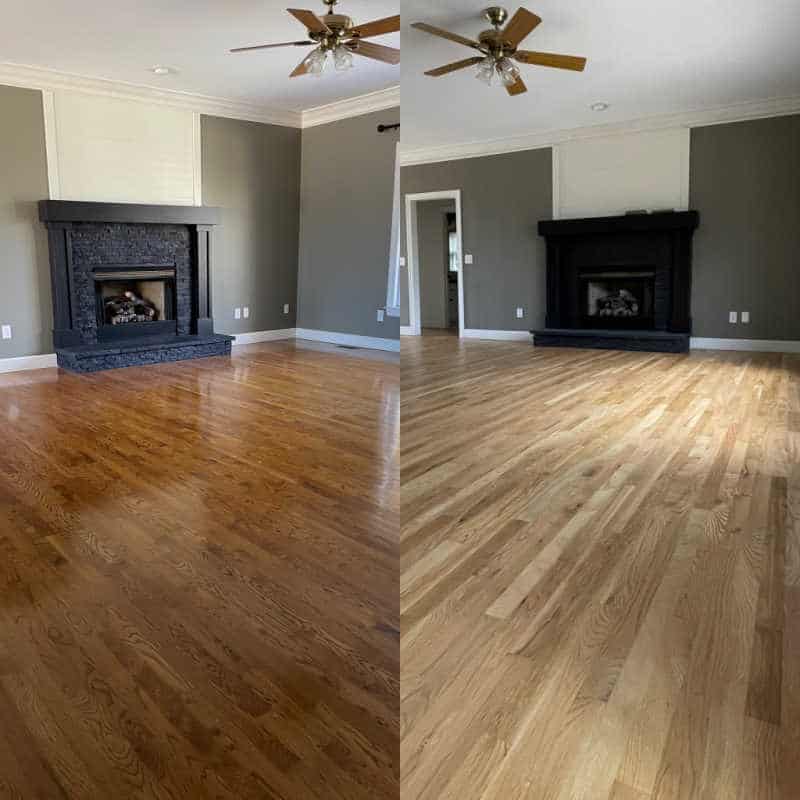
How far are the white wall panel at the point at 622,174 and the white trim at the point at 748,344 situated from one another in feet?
4.07

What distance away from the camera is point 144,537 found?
2.20m

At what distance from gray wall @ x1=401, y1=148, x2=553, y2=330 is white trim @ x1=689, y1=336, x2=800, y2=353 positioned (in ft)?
5.32

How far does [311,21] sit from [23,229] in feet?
9.80

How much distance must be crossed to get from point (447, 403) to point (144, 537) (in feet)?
7.42

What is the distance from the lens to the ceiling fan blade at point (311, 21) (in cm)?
347

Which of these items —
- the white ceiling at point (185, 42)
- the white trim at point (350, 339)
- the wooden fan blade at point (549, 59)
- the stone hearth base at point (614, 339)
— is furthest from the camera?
the white trim at point (350, 339)

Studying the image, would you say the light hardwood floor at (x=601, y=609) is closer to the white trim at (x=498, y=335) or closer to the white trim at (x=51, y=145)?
the white trim at (x=51, y=145)

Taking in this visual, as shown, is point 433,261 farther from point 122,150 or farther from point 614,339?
point 122,150

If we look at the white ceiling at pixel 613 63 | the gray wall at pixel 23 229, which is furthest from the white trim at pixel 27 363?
the white ceiling at pixel 613 63

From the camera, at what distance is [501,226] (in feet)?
25.1

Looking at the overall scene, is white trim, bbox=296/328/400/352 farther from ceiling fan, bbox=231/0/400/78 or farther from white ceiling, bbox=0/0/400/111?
ceiling fan, bbox=231/0/400/78

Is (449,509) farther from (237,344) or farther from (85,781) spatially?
(237,344)

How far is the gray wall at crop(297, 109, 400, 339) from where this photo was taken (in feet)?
20.4

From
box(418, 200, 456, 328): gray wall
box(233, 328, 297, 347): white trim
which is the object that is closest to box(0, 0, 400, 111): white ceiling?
box(233, 328, 297, 347): white trim
